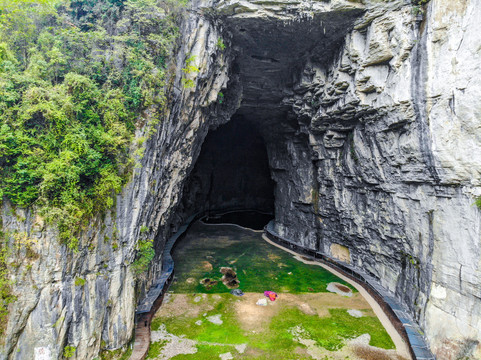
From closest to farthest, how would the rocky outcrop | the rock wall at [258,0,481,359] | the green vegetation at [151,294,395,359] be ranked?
the rock wall at [258,0,481,359], the rocky outcrop, the green vegetation at [151,294,395,359]

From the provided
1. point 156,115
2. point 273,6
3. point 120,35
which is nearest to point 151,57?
point 120,35

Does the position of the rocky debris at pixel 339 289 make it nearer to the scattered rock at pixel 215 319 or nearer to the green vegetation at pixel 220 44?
the scattered rock at pixel 215 319

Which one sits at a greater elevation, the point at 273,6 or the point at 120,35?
the point at 273,6

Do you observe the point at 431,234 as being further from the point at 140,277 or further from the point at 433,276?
the point at 140,277

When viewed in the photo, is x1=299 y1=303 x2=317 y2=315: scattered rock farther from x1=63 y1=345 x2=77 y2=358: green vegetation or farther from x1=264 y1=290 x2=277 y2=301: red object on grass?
x1=63 y1=345 x2=77 y2=358: green vegetation

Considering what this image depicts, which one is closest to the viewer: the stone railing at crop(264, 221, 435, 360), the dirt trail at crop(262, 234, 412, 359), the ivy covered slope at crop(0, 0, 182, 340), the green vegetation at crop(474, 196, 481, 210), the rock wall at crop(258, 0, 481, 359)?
the ivy covered slope at crop(0, 0, 182, 340)

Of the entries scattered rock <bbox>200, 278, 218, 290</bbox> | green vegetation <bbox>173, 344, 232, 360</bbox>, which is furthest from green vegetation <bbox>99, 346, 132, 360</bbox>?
scattered rock <bbox>200, 278, 218, 290</bbox>
